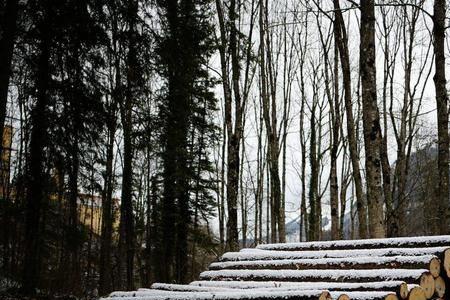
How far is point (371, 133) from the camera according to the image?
783cm

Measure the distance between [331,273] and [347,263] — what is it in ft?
1.28

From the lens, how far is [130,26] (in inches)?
295

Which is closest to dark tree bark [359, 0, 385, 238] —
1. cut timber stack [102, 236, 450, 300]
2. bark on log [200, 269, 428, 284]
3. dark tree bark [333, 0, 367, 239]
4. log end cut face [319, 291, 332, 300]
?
cut timber stack [102, 236, 450, 300]

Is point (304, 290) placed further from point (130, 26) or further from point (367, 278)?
point (130, 26)

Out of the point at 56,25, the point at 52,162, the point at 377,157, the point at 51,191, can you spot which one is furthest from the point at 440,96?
the point at 51,191

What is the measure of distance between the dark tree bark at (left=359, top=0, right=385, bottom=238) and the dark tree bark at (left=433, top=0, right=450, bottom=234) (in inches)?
68.3

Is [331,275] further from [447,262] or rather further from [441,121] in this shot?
[441,121]

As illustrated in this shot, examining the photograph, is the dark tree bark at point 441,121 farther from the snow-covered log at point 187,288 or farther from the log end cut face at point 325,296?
the log end cut face at point 325,296

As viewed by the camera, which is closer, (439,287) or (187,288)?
(439,287)

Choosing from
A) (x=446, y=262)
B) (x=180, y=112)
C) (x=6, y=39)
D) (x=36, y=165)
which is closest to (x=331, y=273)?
(x=446, y=262)

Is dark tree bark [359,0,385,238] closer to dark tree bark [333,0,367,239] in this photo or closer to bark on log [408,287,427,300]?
dark tree bark [333,0,367,239]

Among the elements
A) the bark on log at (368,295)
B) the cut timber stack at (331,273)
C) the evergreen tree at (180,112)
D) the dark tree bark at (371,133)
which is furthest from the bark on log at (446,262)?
the evergreen tree at (180,112)

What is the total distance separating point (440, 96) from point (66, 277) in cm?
1198

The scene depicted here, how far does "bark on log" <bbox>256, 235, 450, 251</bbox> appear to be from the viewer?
4.98m
